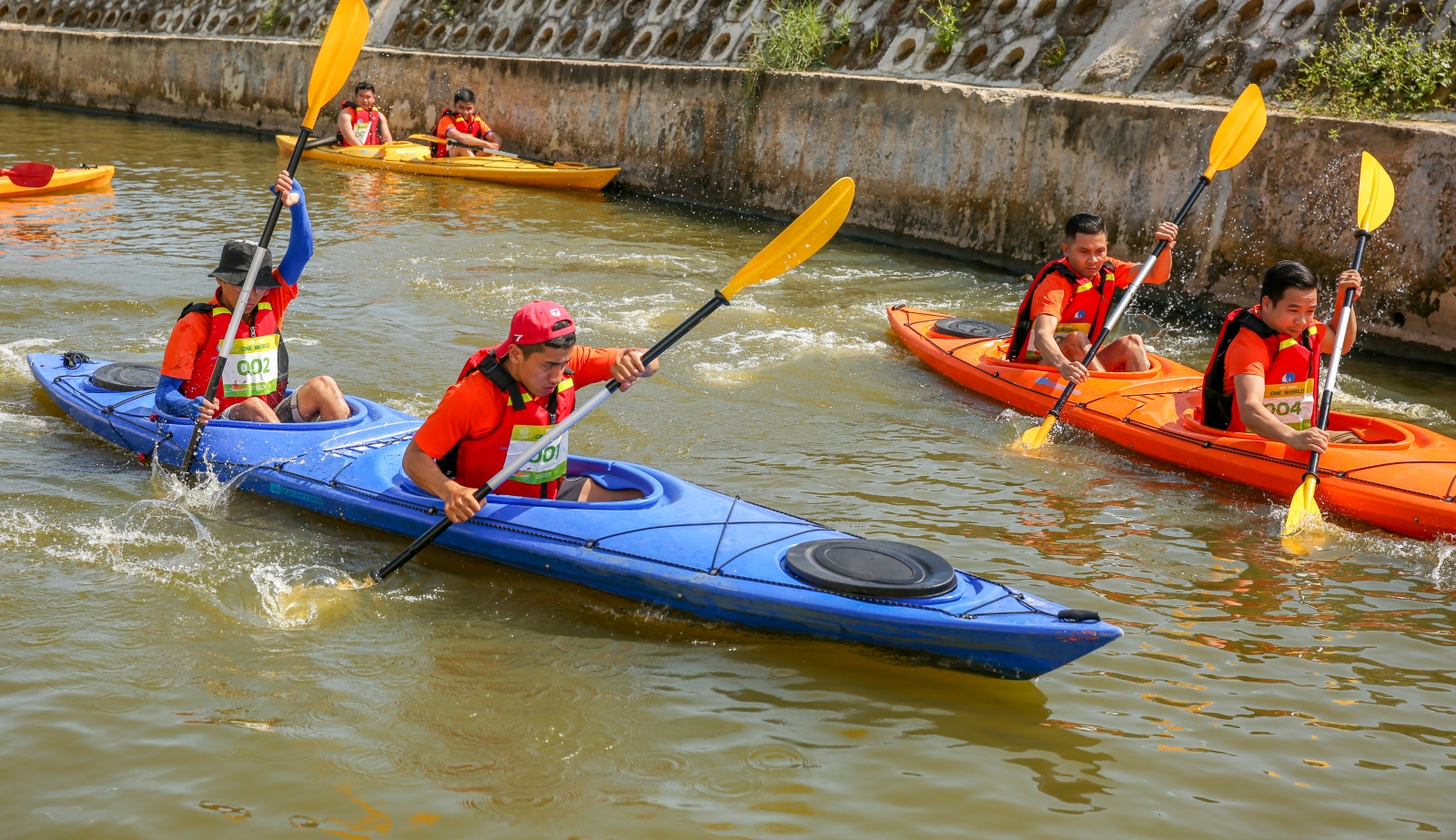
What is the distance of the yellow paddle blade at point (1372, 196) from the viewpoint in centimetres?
632

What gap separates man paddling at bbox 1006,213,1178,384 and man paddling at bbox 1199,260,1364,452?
0.95 metres

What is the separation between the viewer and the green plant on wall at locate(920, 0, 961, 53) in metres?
11.1

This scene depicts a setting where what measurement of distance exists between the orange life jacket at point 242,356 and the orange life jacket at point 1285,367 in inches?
163

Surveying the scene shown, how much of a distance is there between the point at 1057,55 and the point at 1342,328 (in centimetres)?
523

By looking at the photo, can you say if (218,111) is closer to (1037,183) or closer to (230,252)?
(1037,183)

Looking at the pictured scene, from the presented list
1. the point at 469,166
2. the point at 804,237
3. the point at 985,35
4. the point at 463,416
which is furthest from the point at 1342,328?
the point at 469,166

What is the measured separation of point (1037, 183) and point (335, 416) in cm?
645

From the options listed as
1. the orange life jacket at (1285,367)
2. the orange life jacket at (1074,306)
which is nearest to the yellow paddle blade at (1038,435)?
the orange life jacket at (1074,306)

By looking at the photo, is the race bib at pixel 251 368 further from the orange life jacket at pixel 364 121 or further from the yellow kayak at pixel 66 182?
the orange life jacket at pixel 364 121

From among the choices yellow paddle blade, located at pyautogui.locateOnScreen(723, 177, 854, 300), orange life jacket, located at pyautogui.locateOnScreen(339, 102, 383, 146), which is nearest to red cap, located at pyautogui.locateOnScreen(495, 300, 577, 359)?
yellow paddle blade, located at pyautogui.locateOnScreen(723, 177, 854, 300)

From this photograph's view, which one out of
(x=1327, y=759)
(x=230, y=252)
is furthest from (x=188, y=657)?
(x=1327, y=759)

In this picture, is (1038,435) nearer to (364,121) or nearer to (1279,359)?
(1279,359)

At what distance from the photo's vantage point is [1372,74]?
8.20 metres

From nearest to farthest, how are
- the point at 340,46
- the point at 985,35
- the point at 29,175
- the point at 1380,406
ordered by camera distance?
the point at 340,46 < the point at 1380,406 < the point at 985,35 < the point at 29,175
